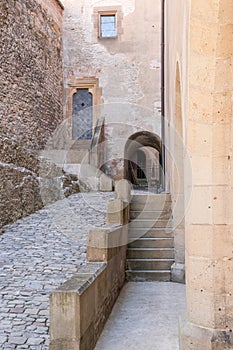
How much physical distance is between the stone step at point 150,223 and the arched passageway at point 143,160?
7.35m

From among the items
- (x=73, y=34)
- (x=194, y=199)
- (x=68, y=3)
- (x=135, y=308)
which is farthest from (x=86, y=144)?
(x=194, y=199)

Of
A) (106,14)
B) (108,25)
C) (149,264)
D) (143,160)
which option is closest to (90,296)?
(149,264)

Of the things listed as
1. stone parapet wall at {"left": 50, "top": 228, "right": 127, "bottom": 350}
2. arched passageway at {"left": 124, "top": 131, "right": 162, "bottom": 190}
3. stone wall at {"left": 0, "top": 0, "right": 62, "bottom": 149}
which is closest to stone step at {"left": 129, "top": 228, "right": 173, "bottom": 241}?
stone parapet wall at {"left": 50, "top": 228, "right": 127, "bottom": 350}

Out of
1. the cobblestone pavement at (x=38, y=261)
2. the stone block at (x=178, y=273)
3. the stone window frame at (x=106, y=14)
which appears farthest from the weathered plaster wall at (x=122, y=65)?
the stone block at (x=178, y=273)

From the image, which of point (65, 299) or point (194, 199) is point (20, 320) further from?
point (194, 199)

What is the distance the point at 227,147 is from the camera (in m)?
2.85

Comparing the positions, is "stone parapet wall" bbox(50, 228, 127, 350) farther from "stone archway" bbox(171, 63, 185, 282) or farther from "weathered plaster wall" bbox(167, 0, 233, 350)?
"stone archway" bbox(171, 63, 185, 282)

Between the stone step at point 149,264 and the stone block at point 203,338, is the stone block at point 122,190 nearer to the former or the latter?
the stone step at point 149,264

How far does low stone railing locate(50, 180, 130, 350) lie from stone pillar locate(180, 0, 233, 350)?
804mm

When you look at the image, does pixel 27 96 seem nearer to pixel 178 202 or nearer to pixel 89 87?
pixel 89 87

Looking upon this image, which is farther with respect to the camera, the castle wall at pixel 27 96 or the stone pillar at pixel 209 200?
the castle wall at pixel 27 96

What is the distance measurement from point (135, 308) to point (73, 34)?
40.2 ft

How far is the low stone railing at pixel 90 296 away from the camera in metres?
2.95

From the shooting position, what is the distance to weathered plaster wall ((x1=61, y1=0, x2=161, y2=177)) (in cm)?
1402
